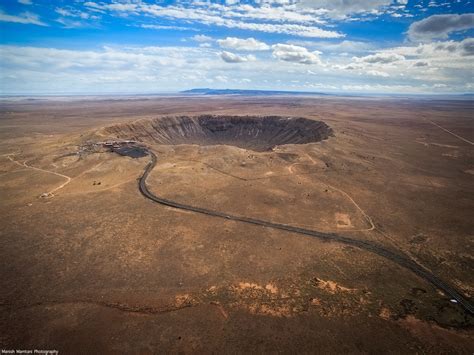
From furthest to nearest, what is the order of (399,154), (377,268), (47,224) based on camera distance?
(399,154) → (47,224) → (377,268)

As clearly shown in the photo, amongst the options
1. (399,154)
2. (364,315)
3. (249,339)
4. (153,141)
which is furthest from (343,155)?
(153,141)

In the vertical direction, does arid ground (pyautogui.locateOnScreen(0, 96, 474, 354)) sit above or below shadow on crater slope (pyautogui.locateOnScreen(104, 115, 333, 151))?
below

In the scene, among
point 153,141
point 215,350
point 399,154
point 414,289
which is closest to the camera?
point 215,350

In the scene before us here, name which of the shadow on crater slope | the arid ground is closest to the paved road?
the arid ground

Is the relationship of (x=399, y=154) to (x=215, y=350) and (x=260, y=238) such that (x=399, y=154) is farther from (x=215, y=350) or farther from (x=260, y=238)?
(x=215, y=350)

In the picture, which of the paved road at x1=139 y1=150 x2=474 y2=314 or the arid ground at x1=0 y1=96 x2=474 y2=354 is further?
the paved road at x1=139 y1=150 x2=474 y2=314

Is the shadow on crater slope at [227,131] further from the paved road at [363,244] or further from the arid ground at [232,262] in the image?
the paved road at [363,244]

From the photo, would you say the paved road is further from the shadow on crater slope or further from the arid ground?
the shadow on crater slope
